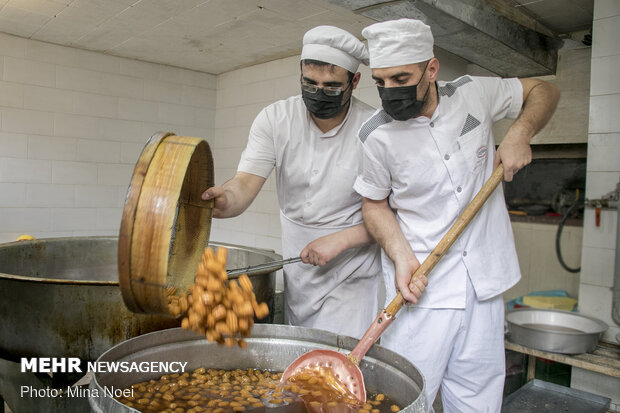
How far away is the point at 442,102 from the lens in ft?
5.39

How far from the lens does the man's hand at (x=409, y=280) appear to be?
1.54 meters

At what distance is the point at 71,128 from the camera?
A: 4.55 meters

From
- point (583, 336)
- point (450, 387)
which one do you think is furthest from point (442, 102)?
point (583, 336)

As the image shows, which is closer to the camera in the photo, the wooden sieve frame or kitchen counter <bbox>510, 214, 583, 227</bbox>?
the wooden sieve frame

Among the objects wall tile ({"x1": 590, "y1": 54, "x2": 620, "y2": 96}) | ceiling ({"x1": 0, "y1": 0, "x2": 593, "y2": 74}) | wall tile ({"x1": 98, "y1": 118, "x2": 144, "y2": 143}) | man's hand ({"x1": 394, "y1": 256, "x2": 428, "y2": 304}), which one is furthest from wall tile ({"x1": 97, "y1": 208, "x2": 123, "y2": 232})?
wall tile ({"x1": 590, "y1": 54, "x2": 620, "y2": 96})

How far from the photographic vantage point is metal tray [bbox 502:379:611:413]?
2477 mm

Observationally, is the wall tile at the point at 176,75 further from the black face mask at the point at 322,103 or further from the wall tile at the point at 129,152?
the black face mask at the point at 322,103

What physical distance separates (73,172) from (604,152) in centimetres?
426

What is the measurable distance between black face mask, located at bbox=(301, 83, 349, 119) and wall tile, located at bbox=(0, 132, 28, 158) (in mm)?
3536

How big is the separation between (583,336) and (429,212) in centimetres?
146

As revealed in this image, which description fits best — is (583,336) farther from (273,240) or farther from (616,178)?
(273,240)

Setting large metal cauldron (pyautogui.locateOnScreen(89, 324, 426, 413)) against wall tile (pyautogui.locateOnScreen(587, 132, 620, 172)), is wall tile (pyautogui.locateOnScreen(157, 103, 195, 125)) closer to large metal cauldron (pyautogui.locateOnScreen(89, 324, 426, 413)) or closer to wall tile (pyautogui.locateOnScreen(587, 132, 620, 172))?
wall tile (pyautogui.locateOnScreen(587, 132, 620, 172))

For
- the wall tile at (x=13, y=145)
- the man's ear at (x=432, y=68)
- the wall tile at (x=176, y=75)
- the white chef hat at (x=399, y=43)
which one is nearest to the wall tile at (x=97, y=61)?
the wall tile at (x=176, y=75)

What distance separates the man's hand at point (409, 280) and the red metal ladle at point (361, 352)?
0.03 meters
